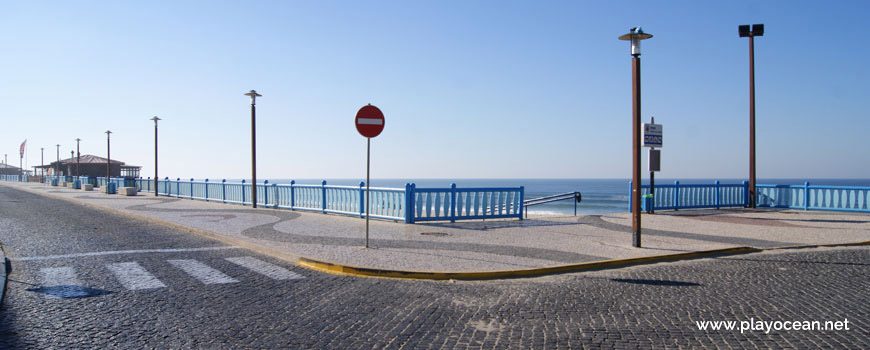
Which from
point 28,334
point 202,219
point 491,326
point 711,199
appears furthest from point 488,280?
point 711,199

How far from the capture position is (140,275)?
292 inches

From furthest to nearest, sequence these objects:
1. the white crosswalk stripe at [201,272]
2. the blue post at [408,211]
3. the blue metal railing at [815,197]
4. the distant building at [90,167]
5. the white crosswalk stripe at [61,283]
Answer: the distant building at [90,167]
the blue metal railing at [815,197]
the blue post at [408,211]
the white crosswalk stripe at [201,272]
the white crosswalk stripe at [61,283]

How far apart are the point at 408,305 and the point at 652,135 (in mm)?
12592

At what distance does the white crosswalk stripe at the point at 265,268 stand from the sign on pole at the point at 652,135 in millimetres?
11653

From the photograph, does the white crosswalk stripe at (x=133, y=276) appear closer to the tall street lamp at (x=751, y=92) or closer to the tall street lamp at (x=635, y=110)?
the tall street lamp at (x=635, y=110)

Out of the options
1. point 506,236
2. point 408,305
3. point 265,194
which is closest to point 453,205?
point 506,236

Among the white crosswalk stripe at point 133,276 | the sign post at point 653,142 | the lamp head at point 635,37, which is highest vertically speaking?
the lamp head at point 635,37

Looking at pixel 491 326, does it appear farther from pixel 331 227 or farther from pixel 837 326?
pixel 331 227

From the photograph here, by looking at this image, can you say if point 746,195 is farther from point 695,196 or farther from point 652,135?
point 652,135

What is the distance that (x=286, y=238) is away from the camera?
11227 mm

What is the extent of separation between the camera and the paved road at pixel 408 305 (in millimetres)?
4602

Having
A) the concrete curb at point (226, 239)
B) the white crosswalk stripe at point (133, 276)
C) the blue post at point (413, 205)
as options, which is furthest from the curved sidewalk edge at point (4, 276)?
the blue post at point (413, 205)

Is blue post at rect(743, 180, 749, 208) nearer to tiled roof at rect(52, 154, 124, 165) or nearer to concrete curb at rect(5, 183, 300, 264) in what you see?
concrete curb at rect(5, 183, 300, 264)

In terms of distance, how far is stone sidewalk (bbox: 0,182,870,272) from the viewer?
874cm
